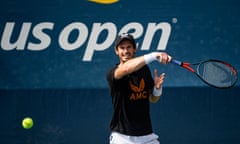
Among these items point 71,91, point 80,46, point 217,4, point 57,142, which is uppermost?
point 217,4

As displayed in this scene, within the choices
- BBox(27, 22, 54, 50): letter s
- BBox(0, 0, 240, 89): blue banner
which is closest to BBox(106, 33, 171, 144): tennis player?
BBox(0, 0, 240, 89): blue banner

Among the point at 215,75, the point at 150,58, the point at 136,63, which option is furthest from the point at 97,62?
the point at 150,58

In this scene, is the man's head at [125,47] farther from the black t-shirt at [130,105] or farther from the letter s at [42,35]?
the letter s at [42,35]

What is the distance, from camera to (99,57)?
676cm

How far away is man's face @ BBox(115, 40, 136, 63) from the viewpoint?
195 inches

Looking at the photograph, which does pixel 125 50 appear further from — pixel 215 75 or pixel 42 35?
pixel 42 35

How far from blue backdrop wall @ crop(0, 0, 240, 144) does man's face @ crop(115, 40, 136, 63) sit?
5.57 ft

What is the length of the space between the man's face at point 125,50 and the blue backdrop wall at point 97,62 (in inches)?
66.9

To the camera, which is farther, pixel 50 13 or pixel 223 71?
pixel 50 13

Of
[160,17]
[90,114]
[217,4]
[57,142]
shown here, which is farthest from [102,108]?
[217,4]

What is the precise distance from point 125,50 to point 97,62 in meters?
1.80

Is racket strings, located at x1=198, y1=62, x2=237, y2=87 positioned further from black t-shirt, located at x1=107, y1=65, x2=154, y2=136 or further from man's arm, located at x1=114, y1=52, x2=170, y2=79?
man's arm, located at x1=114, y1=52, x2=170, y2=79

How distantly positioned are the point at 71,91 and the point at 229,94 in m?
1.62

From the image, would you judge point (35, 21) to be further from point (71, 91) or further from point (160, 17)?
point (160, 17)
